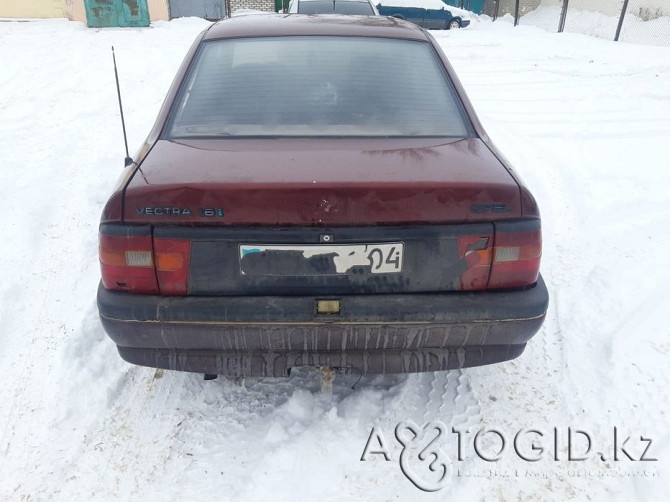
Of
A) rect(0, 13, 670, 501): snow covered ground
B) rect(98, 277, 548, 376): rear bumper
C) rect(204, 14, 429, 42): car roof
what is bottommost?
rect(0, 13, 670, 501): snow covered ground

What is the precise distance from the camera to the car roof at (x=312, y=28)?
2869 millimetres

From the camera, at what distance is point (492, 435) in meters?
2.31

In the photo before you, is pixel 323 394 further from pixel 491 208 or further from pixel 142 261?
pixel 491 208

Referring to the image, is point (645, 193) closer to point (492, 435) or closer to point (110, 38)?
point (492, 435)

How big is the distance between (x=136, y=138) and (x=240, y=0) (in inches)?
685

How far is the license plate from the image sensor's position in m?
1.90

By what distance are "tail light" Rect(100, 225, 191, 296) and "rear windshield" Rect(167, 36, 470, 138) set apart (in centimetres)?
63

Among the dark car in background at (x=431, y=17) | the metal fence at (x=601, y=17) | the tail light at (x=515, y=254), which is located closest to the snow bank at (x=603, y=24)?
the metal fence at (x=601, y=17)

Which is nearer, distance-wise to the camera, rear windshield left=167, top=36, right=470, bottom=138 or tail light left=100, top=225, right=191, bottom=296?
tail light left=100, top=225, right=191, bottom=296

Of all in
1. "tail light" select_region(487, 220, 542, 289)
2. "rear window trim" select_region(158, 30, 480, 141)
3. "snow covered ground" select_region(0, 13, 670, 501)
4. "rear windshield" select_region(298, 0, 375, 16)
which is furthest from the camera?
"rear windshield" select_region(298, 0, 375, 16)

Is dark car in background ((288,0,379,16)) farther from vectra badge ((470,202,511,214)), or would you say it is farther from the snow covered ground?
vectra badge ((470,202,511,214))

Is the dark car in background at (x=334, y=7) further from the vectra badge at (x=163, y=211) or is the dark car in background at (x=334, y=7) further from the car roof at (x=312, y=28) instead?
the vectra badge at (x=163, y=211)

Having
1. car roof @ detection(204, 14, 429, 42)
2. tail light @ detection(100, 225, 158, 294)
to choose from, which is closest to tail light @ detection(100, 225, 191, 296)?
tail light @ detection(100, 225, 158, 294)

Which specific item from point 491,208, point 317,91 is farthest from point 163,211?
point 491,208
